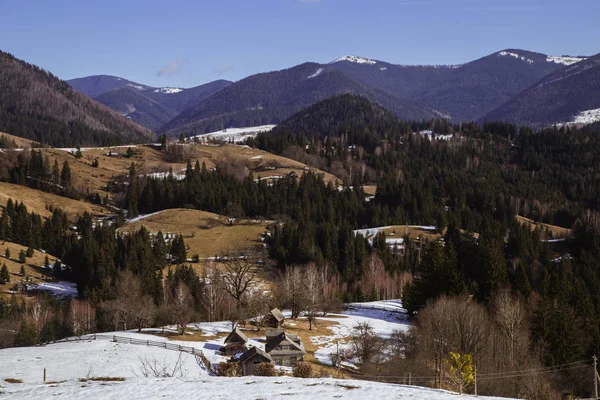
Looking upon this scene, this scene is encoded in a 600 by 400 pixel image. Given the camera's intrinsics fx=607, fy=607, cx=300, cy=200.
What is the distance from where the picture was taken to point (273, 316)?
80.2 metres

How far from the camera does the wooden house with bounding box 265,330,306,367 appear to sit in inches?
2576

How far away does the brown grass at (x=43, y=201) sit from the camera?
16838 cm

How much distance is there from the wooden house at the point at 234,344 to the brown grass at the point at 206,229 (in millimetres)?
73248

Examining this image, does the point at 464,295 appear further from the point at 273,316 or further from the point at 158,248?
the point at 158,248

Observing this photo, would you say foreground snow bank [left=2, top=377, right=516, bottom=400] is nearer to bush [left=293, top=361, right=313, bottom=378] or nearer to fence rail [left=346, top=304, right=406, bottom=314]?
bush [left=293, top=361, right=313, bottom=378]

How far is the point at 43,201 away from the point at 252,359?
445 ft

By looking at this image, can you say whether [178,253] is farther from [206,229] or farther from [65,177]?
[65,177]

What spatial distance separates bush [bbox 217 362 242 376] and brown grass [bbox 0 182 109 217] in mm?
122022

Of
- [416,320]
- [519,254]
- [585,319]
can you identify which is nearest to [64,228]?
[416,320]

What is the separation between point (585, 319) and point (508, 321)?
1733cm

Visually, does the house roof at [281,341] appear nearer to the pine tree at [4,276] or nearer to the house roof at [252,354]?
the house roof at [252,354]

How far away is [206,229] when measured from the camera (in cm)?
16238

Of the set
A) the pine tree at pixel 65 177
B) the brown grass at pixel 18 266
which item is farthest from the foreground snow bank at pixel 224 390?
the pine tree at pixel 65 177

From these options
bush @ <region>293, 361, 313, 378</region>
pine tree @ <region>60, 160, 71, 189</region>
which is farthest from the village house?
pine tree @ <region>60, 160, 71, 189</region>
